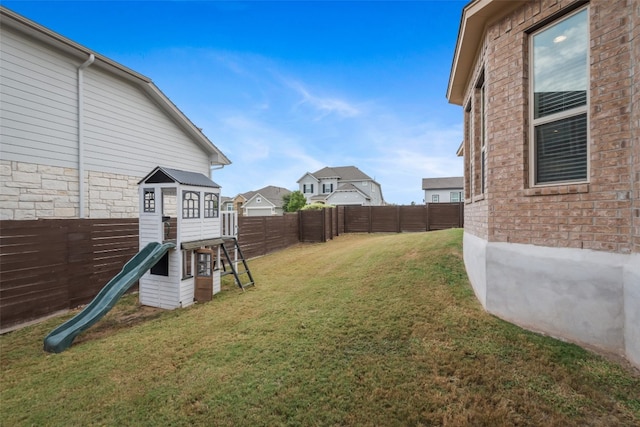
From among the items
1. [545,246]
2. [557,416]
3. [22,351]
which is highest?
[545,246]

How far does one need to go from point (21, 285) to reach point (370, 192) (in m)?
36.0

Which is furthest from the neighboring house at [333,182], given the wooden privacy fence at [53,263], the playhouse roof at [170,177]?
the wooden privacy fence at [53,263]

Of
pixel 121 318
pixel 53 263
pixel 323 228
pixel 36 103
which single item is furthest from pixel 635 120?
pixel 323 228

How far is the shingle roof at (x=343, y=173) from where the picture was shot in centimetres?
3890

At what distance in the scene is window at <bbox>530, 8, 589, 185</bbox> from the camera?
10.6 ft

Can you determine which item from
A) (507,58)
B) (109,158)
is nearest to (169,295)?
(109,158)

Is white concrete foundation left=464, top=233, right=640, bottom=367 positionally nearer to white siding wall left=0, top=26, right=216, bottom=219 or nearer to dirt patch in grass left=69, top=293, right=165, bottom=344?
dirt patch in grass left=69, top=293, right=165, bottom=344

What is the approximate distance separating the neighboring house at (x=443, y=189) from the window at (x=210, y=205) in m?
37.0

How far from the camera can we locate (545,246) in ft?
11.1

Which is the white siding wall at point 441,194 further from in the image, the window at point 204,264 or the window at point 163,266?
the window at point 163,266

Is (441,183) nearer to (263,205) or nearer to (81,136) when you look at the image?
(263,205)

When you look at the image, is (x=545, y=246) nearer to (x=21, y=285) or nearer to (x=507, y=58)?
(x=507, y=58)

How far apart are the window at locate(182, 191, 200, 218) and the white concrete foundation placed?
231 inches

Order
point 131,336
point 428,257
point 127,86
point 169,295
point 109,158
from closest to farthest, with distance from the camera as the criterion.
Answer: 1. point 131,336
2. point 169,295
3. point 428,257
4. point 109,158
5. point 127,86
